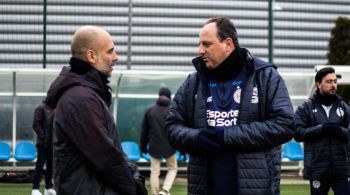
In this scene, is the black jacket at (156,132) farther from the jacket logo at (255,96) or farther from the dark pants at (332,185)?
the jacket logo at (255,96)

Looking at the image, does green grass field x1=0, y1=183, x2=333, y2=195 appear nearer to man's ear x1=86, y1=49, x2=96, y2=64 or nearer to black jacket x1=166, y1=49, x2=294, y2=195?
black jacket x1=166, y1=49, x2=294, y2=195

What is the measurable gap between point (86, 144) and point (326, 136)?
4.21m

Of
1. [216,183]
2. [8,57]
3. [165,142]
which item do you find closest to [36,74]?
[8,57]

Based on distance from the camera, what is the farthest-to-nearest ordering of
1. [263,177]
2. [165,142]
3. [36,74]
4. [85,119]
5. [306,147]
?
1. [36,74]
2. [165,142]
3. [306,147]
4. [263,177]
5. [85,119]

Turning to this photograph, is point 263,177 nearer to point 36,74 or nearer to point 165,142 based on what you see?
point 165,142

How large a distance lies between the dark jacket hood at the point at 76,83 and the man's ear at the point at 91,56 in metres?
0.05

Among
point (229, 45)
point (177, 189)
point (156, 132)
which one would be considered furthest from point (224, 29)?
point (177, 189)

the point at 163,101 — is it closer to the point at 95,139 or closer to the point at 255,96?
the point at 255,96

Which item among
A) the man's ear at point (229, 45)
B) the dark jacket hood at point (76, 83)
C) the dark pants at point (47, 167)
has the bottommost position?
the dark pants at point (47, 167)

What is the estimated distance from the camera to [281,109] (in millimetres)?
5004

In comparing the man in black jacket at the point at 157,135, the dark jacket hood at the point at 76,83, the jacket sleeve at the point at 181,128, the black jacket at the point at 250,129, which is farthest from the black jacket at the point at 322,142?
the man in black jacket at the point at 157,135

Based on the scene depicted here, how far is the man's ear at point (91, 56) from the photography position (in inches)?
176

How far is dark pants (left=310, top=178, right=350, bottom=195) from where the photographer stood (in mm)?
7910

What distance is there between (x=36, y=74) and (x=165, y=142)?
20.6 ft
